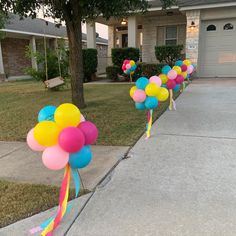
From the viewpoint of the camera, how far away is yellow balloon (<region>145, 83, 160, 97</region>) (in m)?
4.48

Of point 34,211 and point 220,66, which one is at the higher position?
point 220,66

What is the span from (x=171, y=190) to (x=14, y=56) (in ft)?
66.9

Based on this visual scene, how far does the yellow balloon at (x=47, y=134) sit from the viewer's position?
215 centimetres

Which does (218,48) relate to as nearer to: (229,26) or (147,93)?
(229,26)

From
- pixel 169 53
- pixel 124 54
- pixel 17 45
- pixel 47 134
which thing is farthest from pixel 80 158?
pixel 17 45

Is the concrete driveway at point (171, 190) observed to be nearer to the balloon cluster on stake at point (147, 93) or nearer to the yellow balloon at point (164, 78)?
the balloon cluster on stake at point (147, 93)

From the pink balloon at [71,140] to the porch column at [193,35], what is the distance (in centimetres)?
1198

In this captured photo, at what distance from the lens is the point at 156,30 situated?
15.6 metres

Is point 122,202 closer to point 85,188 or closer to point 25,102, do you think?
point 85,188

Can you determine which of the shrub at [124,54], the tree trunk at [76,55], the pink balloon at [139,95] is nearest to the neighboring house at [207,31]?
the shrub at [124,54]

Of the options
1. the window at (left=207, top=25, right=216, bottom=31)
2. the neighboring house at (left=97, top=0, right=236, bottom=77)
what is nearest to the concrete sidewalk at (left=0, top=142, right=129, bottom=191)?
the neighboring house at (left=97, top=0, right=236, bottom=77)

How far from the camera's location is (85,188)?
3.14m

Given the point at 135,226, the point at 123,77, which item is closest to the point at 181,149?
the point at 135,226

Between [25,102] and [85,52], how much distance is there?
5.84 m
